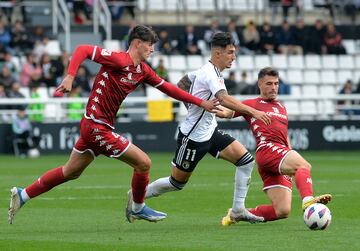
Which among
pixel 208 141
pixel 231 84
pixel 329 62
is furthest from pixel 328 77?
pixel 208 141

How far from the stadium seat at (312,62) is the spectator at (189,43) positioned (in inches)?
143

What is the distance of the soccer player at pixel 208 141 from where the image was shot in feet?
45.4

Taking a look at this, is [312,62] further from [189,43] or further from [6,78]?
[6,78]

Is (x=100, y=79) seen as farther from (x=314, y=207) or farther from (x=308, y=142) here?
(x=308, y=142)

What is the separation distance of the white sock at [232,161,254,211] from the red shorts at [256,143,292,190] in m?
0.24

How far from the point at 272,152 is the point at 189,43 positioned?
22.7m

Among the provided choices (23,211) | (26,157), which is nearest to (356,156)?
(26,157)

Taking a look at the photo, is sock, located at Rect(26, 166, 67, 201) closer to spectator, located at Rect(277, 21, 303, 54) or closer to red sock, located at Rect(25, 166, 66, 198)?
red sock, located at Rect(25, 166, 66, 198)

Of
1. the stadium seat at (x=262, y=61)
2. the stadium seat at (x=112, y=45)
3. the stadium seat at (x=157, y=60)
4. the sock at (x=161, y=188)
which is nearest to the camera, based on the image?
the sock at (x=161, y=188)

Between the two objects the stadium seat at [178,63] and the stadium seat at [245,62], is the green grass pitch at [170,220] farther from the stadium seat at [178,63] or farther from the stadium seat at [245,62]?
the stadium seat at [245,62]

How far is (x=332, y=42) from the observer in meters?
38.0

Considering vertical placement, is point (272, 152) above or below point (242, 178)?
above

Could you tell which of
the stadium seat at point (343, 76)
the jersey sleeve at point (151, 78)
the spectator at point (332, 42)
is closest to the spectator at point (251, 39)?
the spectator at point (332, 42)

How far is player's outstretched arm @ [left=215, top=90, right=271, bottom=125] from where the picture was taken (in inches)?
512
